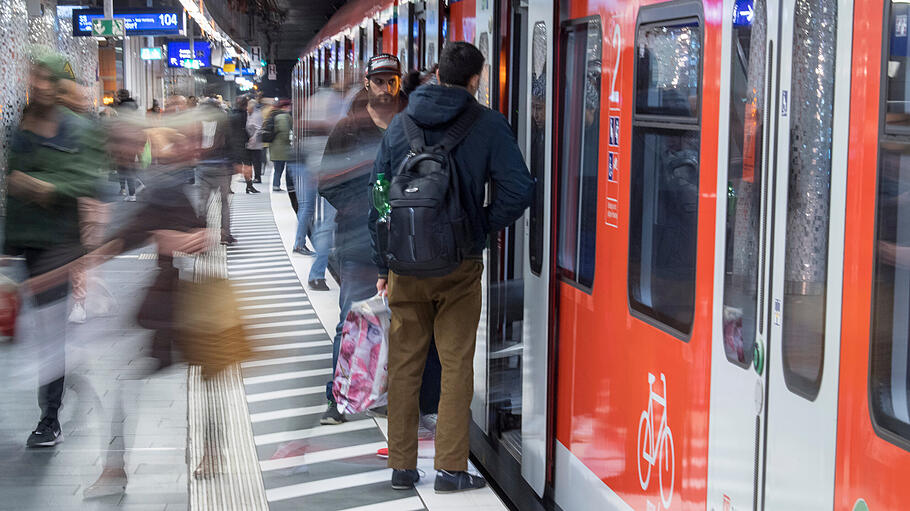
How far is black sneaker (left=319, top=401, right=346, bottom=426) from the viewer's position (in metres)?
6.16

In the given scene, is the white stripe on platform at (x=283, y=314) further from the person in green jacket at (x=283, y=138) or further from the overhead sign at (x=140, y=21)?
the overhead sign at (x=140, y=21)

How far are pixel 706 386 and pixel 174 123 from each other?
2.61m

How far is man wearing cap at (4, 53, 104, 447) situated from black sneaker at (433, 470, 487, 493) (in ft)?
6.30

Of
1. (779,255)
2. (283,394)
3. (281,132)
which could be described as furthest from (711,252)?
(281,132)

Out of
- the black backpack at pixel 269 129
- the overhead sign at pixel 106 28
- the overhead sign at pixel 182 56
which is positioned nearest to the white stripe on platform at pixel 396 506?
the overhead sign at pixel 106 28

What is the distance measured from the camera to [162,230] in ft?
14.8

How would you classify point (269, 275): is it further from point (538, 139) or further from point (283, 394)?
point (538, 139)

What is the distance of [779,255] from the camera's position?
2549 millimetres

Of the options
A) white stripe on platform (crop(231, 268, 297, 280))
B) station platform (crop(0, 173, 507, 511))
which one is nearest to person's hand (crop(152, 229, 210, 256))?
station platform (crop(0, 173, 507, 511))

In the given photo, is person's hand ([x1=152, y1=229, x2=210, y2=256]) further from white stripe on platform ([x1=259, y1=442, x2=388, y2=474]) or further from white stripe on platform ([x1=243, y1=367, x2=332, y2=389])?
white stripe on platform ([x1=243, y1=367, x2=332, y2=389])

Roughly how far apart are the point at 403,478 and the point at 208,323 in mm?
1140

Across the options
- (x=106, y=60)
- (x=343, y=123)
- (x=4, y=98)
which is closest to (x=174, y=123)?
(x=343, y=123)

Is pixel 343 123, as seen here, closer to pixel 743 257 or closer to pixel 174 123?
pixel 174 123

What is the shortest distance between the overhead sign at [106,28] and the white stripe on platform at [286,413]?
11299mm
